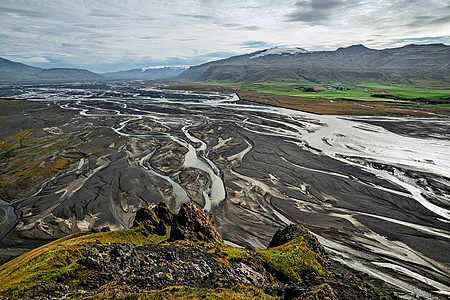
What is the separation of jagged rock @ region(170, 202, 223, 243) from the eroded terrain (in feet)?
16.8

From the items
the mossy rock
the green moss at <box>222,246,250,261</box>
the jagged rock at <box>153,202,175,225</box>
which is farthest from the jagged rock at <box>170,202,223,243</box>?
the mossy rock

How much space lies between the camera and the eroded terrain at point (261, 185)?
81.4 ft

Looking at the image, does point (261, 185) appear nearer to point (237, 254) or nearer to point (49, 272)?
point (237, 254)

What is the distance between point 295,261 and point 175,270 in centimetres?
896

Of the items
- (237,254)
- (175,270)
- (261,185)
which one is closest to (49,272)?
(175,270)

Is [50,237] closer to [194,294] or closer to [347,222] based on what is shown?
[194,294]

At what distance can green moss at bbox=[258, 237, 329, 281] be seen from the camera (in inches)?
680

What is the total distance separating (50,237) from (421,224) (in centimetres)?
4137

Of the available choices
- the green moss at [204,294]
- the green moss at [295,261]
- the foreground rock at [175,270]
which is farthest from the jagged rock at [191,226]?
the green moss at [204,294]

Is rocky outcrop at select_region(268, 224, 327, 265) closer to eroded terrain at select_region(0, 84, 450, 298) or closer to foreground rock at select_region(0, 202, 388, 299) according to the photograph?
foreground rock at select_region(0, 202, 388, 299)

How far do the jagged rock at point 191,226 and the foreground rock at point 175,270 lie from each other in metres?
0.08

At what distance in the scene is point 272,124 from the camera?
258ft

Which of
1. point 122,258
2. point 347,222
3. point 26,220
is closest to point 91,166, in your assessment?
point 26,220

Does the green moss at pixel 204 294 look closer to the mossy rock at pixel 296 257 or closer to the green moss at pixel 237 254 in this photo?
the green moss at pixel 237 254
